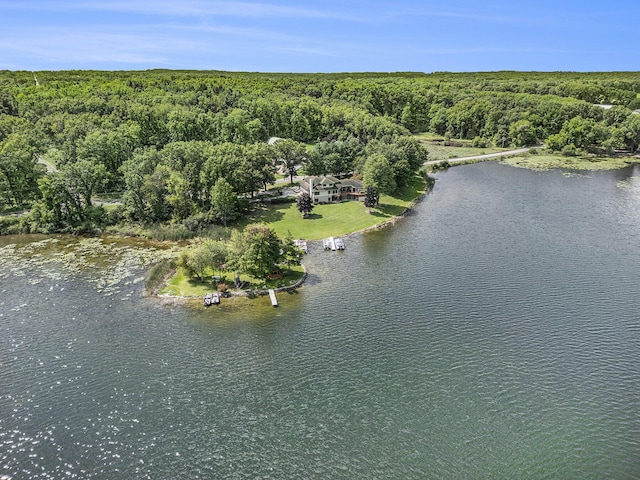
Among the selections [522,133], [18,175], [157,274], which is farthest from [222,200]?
[522,133]

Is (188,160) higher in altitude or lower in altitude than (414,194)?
higher

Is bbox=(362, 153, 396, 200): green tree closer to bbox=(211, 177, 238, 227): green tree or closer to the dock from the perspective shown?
bbox=(211, 177, 238, 227): green tree

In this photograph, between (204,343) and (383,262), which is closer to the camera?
(204,343)

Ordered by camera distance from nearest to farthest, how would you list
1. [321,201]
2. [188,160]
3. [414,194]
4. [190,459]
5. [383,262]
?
[190,459] < [383,262] < [188,160] < [321,201] < [414,194]

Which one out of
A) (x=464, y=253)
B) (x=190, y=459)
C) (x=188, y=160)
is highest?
(x=188, y=160)

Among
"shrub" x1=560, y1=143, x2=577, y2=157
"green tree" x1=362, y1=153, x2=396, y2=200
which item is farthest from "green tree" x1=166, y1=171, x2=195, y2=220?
"shrub" x1=560, y1=143, x2=577, y2=157

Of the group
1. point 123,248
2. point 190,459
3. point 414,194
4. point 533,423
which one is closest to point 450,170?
point 414,194

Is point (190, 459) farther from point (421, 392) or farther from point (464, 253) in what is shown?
point (464, 253)

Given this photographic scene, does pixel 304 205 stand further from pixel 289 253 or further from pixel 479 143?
pixel 479 143

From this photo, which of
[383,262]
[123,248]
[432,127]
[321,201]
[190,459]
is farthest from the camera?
[432,127]
